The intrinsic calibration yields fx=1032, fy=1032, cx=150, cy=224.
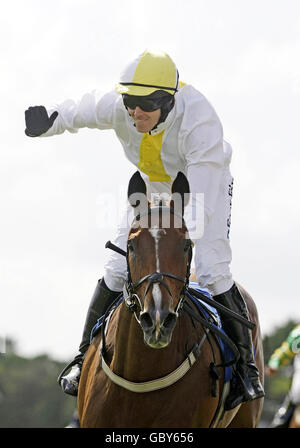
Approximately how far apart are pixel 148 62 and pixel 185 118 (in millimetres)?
577

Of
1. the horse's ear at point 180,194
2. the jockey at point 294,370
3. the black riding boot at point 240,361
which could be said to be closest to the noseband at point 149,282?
the horse's ear at point 180,194

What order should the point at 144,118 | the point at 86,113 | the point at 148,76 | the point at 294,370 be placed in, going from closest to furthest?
the point at 148,76
the point at 144,118
the point at 86,113
the point at 294,370

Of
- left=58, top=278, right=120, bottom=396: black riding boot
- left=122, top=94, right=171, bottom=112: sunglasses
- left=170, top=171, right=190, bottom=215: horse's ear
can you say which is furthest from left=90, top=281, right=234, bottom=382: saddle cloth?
left=122, top=94, right=171, bottom=112: sunglasses

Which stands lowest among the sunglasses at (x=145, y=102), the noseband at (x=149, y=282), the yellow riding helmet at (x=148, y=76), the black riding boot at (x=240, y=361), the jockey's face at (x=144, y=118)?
the black riding boot at (x=240, y=361)

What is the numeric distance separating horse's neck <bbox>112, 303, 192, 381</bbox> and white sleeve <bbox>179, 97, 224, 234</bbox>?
104cm

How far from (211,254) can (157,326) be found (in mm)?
1888

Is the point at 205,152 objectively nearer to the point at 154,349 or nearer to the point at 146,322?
the point at 154,349

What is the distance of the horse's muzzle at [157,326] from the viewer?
274 inches

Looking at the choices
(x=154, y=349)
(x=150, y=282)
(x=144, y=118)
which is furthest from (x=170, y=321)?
(x=144, y=118)

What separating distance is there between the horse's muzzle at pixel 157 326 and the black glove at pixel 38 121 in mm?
2730

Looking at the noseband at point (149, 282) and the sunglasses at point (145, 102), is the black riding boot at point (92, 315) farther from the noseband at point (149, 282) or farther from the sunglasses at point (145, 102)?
the sunglasses at point (145, 102)

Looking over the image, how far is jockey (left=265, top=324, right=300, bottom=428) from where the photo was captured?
12.5 metres

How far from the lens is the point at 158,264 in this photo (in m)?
7.29
